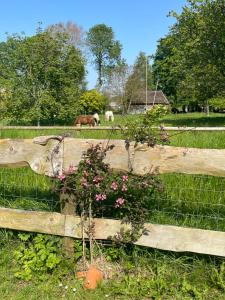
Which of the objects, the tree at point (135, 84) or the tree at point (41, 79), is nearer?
the tree at point (41, 79)

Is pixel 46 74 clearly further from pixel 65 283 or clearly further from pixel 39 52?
pixel 65 283

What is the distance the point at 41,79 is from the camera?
1342 inches

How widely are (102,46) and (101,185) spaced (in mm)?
Answer: 90312

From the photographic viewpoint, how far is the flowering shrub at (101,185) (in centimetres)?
381

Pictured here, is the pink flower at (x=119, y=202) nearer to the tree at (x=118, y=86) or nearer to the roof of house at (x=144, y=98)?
the tree at (x=118, y=86)

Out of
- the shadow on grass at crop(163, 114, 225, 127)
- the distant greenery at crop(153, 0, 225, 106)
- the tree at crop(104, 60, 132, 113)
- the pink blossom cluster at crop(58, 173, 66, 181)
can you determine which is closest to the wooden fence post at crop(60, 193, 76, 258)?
the pink blossom cluster at crop(58, 173, 66, 181)

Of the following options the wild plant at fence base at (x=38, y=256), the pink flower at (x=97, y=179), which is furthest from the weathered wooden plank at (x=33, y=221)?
the pink flower at (x=97, y=179)

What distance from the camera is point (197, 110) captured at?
82188 mm

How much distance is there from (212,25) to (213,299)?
82.0 ft

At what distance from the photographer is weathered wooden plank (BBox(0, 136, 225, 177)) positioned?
362 centimetres

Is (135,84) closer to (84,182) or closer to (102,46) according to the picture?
(102,46)

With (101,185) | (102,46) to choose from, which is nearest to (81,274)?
(101,185)

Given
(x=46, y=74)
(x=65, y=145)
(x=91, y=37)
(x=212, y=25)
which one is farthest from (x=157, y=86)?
(x=65, y=145)

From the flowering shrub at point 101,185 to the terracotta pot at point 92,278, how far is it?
1.57 feet
